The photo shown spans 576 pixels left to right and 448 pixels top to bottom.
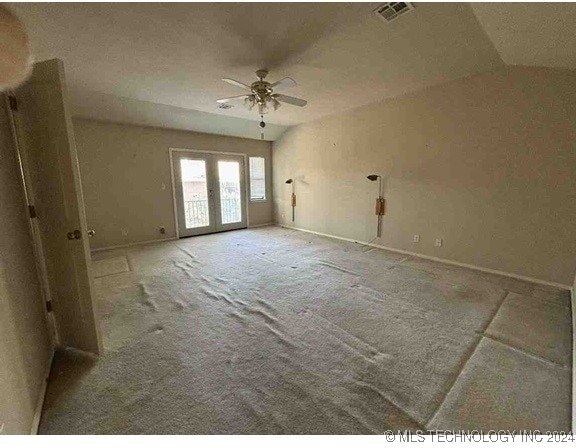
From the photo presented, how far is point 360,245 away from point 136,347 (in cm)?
392

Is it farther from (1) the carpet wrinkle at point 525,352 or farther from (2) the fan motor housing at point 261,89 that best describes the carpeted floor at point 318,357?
(2) the fan motor housing at point 261,89

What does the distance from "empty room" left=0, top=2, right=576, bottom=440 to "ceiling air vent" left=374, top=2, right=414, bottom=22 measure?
2 cm

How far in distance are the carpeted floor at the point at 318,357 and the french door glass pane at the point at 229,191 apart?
3.05 meters

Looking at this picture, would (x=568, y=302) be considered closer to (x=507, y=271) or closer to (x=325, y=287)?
(x=507, y=271)

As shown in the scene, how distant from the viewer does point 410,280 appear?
3.12 meters

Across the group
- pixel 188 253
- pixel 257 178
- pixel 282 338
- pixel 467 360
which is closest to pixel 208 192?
pixel 257 178

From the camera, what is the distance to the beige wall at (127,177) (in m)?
4.39

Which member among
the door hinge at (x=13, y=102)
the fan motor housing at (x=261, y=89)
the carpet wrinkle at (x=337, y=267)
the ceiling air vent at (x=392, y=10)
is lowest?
the carpet wrinkle at (x=337, y=267)

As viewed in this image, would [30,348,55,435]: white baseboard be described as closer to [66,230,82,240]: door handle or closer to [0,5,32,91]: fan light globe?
[66,230,82,240]: door handle

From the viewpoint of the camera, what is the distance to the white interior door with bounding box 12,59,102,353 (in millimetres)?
1542

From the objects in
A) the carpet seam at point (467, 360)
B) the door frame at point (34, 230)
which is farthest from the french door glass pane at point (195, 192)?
the carpet seam at point (467, 360)

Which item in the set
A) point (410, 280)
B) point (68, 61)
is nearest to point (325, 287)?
point (410, 280)

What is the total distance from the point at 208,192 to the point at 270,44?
156 inches

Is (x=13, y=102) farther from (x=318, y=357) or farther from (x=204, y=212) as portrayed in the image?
(x=204, y=212)
